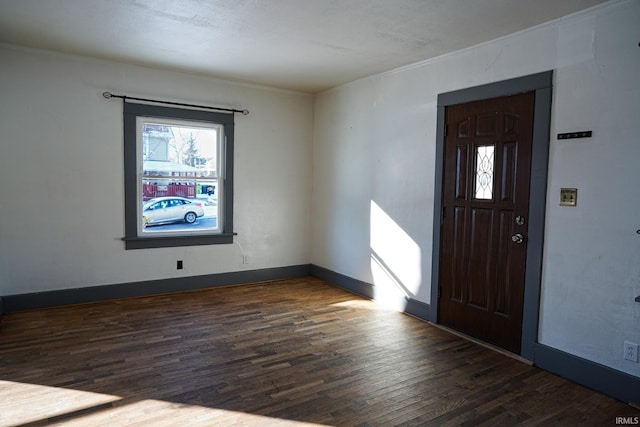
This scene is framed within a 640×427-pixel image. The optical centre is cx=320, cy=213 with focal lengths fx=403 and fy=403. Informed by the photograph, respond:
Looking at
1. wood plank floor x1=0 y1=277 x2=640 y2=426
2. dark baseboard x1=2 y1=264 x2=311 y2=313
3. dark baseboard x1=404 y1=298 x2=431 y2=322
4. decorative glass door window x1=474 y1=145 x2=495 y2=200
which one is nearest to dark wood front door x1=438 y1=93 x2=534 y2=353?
decorative glass door window x1=474 y1=145 x2=495 y2=200

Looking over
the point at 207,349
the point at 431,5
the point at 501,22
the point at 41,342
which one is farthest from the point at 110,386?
the point at 501,22

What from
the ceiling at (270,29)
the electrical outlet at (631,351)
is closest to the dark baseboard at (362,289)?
the electrical outlet at (631,351)

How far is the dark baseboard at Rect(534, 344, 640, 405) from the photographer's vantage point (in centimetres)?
264

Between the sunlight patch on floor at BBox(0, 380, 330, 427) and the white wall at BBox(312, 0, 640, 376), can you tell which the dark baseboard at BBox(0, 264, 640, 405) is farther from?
the sunlight patch on floor at BBox(0, 380, 330, 427)

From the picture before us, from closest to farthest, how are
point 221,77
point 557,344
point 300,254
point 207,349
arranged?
point 557,344
point 207,349
point 221,77
point 300,254

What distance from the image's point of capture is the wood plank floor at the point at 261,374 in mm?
2443

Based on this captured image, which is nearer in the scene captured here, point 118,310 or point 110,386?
point 110,386

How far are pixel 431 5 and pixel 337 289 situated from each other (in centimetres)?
359

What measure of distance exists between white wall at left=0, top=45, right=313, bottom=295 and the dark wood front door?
2777 millimetres

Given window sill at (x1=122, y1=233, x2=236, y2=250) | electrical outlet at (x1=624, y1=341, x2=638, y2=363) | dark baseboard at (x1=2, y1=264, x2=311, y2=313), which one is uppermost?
window sill at (x1=122, y1=233, x2=236, y2=250)

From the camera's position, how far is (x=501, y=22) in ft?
10.2

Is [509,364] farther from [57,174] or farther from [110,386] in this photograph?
Result: [57,174]

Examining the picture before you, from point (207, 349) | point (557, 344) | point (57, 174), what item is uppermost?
point (57, 174)

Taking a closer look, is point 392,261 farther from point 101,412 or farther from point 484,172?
point 101,412
